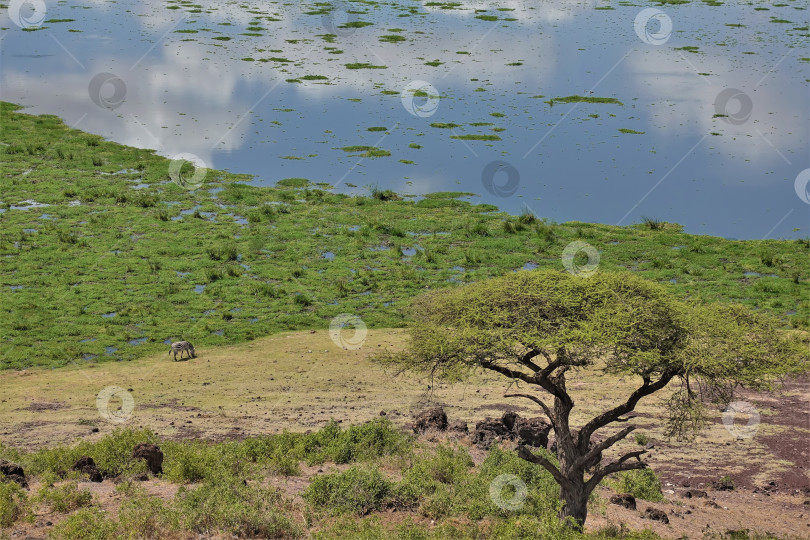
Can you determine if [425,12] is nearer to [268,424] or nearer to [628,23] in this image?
[628,23]

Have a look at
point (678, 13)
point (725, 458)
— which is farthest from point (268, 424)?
point (678, 13)

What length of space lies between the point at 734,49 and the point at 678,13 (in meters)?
17.9

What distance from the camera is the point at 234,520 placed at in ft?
37.0

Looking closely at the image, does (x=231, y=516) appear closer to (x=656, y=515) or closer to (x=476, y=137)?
(x=656, y=515)

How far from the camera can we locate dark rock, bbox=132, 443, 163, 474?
13.9 meters

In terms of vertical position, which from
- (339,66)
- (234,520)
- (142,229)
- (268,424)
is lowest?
(234,520)

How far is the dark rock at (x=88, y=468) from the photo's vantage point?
13.4 meters

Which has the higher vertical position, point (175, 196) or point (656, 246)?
point (175, 196)

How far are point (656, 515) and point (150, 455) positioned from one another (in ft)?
28.4

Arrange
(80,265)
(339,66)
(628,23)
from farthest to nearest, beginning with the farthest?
1. (628,23)
2. (339,66)
3. (80,265)

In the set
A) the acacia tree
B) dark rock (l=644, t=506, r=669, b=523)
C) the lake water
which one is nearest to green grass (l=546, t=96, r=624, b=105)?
the lake water

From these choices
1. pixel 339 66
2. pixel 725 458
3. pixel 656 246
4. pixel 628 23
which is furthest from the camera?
pixel 628 23

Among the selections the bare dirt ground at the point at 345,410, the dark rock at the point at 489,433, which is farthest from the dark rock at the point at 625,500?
the dark rock at the point at 489,433

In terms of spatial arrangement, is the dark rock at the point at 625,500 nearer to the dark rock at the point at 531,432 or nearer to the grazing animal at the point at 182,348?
the dark rock at the point at 531,432
